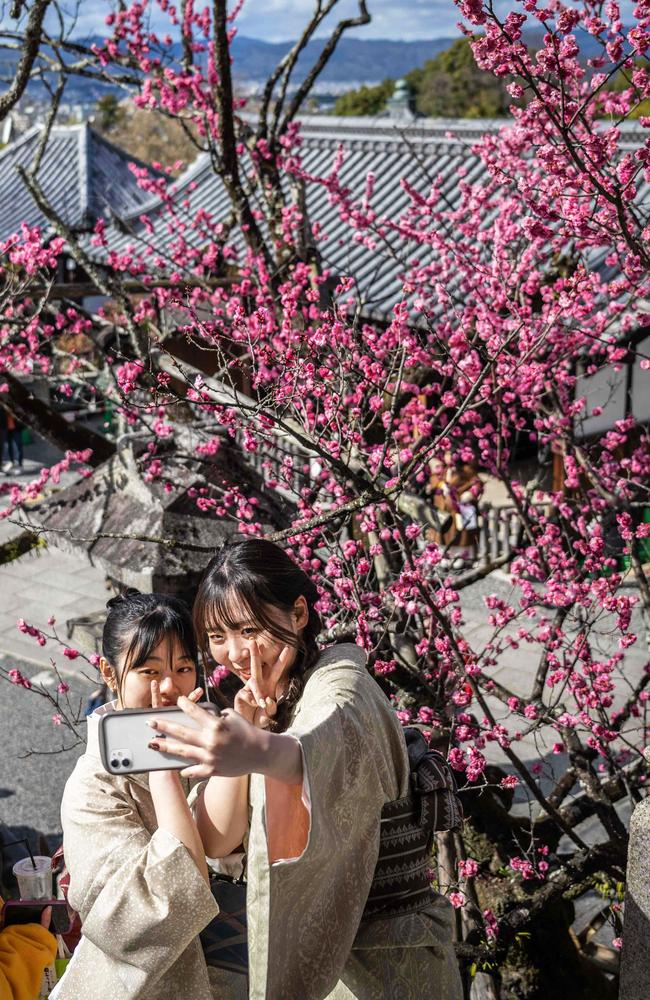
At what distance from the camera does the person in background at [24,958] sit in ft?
11.7

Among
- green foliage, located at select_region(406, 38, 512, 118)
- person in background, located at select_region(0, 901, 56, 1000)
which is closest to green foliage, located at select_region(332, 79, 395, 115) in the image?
green foliage, located at select_region(406, 38, 512, 118)

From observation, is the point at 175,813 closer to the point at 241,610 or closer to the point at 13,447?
the point at 241,610

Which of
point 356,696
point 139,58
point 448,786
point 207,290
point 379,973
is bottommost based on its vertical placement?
point 379,973

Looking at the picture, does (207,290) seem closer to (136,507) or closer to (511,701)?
(136,507)

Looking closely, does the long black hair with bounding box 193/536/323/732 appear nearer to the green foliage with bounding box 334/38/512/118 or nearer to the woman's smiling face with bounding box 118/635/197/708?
the woman's smiling face with bounding box 118/635/197/708

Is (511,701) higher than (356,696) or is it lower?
lower

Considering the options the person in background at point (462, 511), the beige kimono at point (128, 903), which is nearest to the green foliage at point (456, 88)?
the person in background at point (462, 511)

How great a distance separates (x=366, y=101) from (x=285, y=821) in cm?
3883

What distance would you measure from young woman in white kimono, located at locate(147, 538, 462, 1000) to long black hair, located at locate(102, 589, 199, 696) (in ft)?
A: 0.40

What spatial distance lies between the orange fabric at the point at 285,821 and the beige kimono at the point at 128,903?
22 centimetres

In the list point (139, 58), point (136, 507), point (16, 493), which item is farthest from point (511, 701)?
point (139, 58)

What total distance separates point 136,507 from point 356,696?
247 cm

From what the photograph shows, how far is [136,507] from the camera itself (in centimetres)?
450

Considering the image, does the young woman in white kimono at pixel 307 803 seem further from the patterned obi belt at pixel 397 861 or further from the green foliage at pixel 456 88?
the green foliage at pixel 456 88
